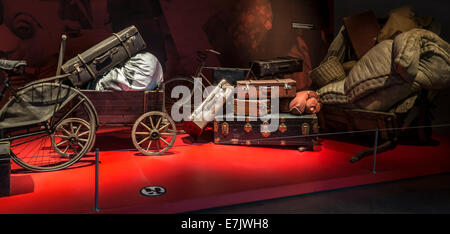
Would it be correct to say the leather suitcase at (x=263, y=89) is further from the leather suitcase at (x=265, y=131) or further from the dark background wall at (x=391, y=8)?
the dark background wall at (x=391, y=8)

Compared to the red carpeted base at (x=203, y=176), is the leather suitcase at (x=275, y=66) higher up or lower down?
higher up

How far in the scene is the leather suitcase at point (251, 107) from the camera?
5559mm

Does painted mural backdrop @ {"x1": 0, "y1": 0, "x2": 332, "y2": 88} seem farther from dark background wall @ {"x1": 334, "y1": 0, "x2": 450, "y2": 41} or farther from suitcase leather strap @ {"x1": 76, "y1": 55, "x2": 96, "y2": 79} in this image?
suitcase leather strap @ {"x1": 76, "y1": 55, "x2": 96, "y2": 79}

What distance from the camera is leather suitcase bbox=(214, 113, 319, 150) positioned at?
5520 millimetres

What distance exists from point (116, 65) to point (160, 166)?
1563 mm

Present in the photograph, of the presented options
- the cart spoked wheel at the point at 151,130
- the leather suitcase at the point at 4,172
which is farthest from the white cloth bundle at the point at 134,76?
the leather suitcase at the point at 4,172

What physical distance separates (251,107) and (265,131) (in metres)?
0.41

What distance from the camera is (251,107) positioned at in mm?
5578

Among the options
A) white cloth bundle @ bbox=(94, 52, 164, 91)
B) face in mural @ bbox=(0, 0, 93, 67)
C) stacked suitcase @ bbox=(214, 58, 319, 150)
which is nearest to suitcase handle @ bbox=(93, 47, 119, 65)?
white cloth bundle @ bbox=(94, 52, 164, 91)

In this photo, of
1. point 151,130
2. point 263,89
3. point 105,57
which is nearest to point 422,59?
point 263,89

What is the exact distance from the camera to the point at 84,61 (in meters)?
4.53
